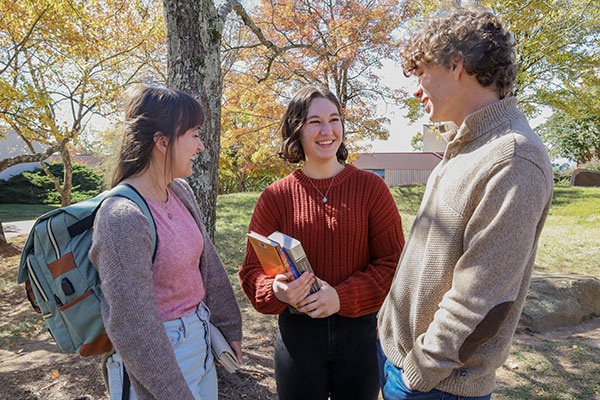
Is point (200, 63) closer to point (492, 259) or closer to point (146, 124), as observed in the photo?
point (146, 124)

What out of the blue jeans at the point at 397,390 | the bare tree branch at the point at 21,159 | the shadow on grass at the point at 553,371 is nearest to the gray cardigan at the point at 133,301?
the blue jeans at the point at 397,390

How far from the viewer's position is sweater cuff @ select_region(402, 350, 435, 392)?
1401 millimetres

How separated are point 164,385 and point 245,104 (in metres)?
10.8

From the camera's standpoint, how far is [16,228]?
14203 millimetres

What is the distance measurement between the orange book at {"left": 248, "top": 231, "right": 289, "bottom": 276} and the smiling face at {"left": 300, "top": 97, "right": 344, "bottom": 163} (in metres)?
0.60

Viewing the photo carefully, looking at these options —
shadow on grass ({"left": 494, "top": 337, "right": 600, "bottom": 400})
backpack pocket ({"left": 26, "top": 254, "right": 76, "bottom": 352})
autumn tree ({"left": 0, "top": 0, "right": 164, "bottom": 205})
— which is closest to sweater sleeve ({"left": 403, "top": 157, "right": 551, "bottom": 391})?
backpack pocket ({"left": 26, "top": 254, "right": 76, "bottom": 352})

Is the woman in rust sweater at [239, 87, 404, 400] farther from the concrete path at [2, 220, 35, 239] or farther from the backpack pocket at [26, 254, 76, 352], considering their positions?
the concrete path at [2, 220, 35, 239]

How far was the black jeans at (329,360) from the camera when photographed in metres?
2.04

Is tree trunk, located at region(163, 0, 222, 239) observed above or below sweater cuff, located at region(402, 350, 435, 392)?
above

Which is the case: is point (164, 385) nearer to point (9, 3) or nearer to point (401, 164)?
point (9, 3)

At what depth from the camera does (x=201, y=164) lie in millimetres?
3340

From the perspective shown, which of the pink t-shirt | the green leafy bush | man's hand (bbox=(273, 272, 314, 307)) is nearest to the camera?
the pink t-shirt

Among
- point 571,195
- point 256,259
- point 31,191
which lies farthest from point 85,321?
point 31,191

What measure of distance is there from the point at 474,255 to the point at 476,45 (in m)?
0.69
